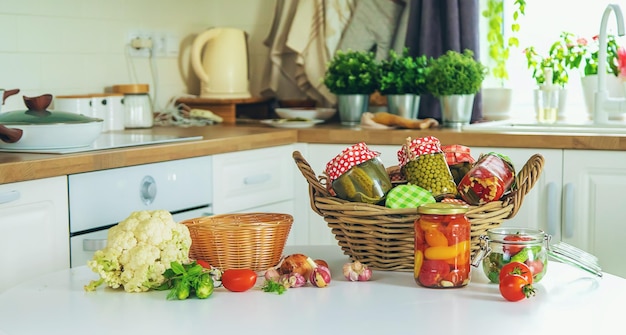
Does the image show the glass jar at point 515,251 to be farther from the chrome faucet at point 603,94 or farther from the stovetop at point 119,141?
the chrome faucet at point 603,94

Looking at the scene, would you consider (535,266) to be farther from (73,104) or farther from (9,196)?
(73,104)

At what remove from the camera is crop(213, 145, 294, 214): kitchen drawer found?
9.41 ft

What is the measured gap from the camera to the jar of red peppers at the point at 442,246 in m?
1.31

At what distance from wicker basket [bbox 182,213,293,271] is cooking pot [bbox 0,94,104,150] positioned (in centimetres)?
98

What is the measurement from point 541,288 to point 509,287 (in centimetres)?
11

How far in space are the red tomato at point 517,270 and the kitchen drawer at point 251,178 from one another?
5.33ft

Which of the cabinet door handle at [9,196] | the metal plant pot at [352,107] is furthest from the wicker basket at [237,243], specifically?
A: the metal plant pot at [352,107]

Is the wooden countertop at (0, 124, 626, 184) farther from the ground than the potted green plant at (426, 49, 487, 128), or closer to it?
closer to it

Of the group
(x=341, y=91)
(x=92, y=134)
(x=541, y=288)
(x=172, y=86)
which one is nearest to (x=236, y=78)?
(x=172, y=86)

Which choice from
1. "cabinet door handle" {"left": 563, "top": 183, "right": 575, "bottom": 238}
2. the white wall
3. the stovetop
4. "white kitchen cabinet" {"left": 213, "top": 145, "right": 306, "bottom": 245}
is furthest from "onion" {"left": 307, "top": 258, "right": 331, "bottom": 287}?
the white wall

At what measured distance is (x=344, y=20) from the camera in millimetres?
3619

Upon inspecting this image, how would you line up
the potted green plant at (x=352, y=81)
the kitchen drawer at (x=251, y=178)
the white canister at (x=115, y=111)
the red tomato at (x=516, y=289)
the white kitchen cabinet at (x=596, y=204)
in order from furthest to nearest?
the potted green plant at (x=352, y=81)
the white canister at (x=115, y=111)
the kitchen drawer at (x=251, y=178)
the white kitchen cabinet at (x=596, y=204)
the red tomato at (x=516, y=289)

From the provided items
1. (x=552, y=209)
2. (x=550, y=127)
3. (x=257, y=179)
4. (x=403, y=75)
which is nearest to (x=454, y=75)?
(x=403, y=75)

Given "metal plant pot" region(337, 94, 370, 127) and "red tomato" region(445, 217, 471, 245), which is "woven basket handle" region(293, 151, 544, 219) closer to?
"red tomato" region(445, 217, 471, 245)
